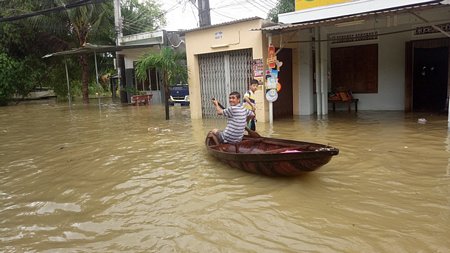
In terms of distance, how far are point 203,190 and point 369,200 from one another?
2.23 m

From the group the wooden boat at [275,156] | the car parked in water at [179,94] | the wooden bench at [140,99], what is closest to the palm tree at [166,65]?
the wooden boat at [275,156]

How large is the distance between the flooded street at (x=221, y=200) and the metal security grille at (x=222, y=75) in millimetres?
3516

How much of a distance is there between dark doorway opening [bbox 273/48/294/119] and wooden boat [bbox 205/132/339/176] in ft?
18.2

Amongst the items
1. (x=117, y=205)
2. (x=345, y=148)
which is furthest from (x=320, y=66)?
(x=117, y=205)

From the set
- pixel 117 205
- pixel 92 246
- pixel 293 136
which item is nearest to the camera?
pixel 92 246

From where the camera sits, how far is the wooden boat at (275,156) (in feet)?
15.9

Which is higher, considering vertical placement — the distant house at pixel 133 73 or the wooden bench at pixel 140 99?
the distant house at pixel 133 73

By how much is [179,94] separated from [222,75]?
7822 mm

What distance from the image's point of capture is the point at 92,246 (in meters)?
3.91

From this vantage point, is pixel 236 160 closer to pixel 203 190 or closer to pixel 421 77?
pixel 203 190

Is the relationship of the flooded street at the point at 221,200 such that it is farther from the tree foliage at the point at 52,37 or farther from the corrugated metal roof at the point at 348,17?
the tree foliage at the point at 52,37

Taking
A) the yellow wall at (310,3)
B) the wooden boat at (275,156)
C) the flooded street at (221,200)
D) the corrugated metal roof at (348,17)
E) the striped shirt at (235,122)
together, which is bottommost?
the flooded street at (221,200)

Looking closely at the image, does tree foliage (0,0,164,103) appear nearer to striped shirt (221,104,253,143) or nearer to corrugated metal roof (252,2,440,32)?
corrugated metal roof (252,2,440,32)

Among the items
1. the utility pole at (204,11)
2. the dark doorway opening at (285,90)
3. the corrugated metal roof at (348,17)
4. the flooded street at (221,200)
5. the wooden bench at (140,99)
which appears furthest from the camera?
the wooden bench at (140,99)
